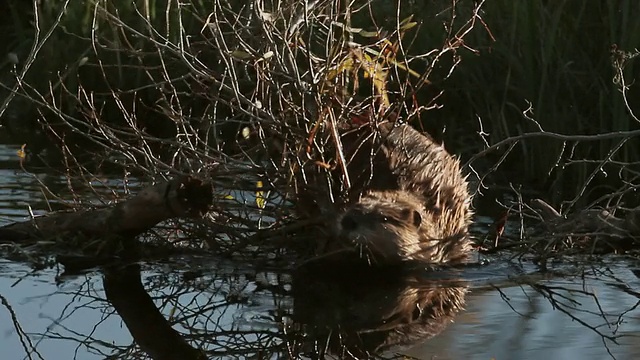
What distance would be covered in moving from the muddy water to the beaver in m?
0.20

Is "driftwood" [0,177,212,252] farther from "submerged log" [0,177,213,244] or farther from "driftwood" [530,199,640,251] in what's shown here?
"driftwood" [530,199,640,251]

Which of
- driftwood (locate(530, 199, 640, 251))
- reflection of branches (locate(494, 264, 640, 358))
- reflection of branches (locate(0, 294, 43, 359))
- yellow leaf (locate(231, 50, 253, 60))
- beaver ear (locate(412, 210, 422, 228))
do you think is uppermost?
yellow leaf (locate(231, 50, 253, 60))

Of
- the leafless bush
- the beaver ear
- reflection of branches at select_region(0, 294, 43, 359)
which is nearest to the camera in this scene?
reflection of branches at select_region(0, 294, 43, 359)

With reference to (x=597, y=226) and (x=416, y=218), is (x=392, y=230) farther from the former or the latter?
(x=597, y=226)

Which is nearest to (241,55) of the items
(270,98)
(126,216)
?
(270,98)

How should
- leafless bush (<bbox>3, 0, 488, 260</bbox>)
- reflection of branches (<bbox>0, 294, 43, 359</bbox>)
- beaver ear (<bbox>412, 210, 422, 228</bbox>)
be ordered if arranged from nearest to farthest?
reflection of branches (<bbox>0, 294, 43, 359</bbox>) < leafless bush (<bbox>3, 0, 488, 260</bbox>) < beaver ear (<bbox>412, 210, 422, 228</bbox>)

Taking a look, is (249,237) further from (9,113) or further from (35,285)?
(9,113)

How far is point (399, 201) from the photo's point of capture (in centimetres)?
495

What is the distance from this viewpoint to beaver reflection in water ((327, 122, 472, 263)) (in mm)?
4684

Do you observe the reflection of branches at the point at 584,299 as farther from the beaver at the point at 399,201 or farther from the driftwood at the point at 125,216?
the driftwood at the point at 125,216

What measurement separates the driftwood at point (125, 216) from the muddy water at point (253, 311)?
181mm

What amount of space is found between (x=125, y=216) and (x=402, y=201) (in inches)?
39.1

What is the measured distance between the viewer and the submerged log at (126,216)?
4637 millimetres

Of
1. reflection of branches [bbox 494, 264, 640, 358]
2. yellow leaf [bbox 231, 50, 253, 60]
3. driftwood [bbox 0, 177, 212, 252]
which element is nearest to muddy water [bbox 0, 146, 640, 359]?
reflection of branches [bbox 494, 264, 640, 358]
